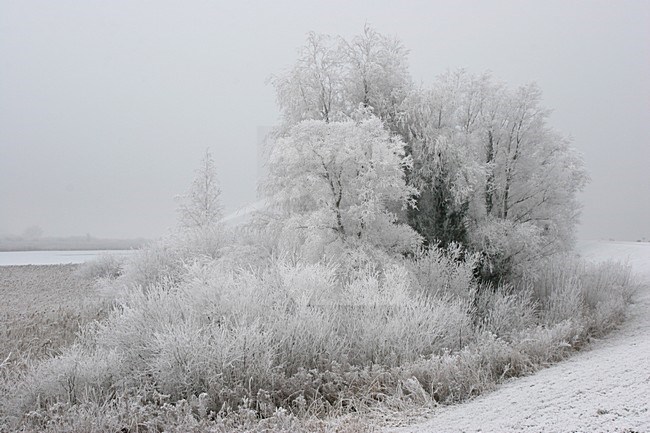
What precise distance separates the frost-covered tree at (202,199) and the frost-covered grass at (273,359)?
63.6 ft

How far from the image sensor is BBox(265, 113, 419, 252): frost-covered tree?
1555 cm

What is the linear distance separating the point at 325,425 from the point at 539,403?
2.53m

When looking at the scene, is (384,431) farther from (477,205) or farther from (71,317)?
(477,205)

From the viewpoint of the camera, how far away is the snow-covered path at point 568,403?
5121 millimetres

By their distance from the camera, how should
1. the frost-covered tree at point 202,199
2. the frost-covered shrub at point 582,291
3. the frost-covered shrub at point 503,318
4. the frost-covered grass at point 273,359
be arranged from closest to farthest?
the frost-covered grass at point 273,359
the frost-covered shrub at point 503,318
the frost-covered shrub at point 582,291
the frost-covered tree at point 202,199

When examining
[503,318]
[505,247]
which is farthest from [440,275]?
[505,247]

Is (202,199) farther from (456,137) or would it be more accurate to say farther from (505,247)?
(505,247)

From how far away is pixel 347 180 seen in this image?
1612 cm

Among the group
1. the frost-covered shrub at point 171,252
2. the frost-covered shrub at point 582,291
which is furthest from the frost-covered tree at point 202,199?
the frost-covered shrub at point 582,291

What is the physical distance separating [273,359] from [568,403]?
4.62m

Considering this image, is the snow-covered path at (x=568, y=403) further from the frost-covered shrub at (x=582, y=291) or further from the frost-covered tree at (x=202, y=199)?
the frost-covered tree at (x=202, y=199)

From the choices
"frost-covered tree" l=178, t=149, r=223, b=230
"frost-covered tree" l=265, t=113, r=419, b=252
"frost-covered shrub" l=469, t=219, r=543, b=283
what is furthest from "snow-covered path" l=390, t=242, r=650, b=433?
"frost-covered tree" l=178, t=149, r=223, b=230

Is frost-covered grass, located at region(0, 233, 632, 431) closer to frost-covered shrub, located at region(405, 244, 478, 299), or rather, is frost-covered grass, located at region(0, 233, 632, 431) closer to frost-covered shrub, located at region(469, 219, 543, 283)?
frost-covered shrub, located at region(405, 244, 478, 299)

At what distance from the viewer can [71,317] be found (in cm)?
1437
